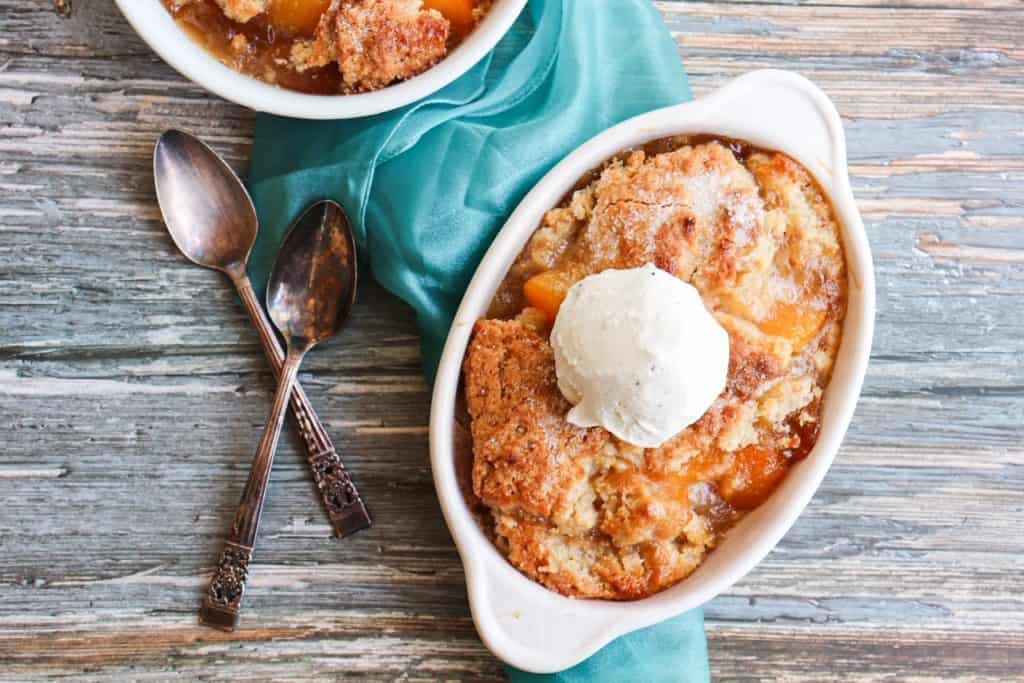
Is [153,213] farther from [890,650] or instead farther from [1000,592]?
[1000,592]

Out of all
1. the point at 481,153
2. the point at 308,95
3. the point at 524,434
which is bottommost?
the point at 524,434

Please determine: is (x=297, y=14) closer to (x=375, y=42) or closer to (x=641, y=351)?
(x=375, y=42)

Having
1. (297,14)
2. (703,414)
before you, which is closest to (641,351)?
(703,414)

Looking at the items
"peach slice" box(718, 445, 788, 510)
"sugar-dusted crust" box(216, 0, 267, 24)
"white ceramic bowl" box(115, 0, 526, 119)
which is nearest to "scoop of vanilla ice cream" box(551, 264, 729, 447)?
"peach slice" box(718, 445, 788, 510)

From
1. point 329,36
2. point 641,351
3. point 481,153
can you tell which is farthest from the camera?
point 481,153

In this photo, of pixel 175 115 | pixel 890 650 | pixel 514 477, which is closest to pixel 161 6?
pixel 175 115

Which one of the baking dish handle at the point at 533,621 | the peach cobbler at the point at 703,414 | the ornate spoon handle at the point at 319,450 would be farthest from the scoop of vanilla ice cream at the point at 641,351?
the ornate spoon handle at the point at 319,450

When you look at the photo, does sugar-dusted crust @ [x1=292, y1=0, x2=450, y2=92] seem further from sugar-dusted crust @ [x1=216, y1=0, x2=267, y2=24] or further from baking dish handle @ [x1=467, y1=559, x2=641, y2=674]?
baking dish handle @ [x1=467, y1=559, x2=641, y2=674]
